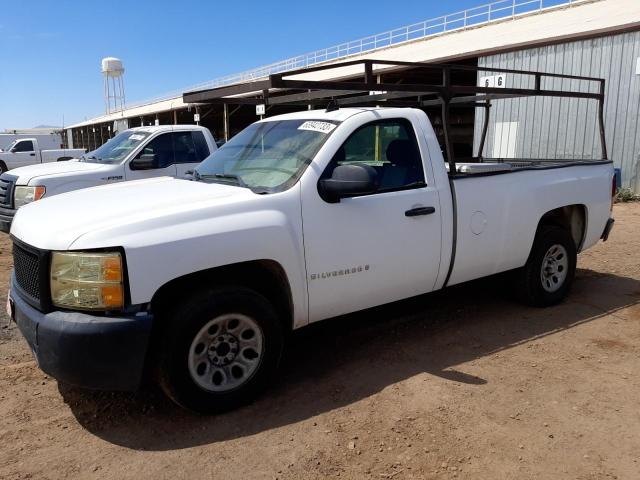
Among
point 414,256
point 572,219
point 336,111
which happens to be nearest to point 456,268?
point 414,256

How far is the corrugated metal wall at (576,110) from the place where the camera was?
13.0 metres

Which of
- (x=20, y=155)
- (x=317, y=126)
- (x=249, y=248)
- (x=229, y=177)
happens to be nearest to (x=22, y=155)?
(x=20, y=155)

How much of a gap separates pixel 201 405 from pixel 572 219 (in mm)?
4258

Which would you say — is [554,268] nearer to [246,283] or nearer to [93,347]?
[246,283]

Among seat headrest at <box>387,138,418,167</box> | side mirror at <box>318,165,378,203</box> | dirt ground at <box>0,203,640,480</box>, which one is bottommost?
dirt ground at <box>0,203,640,480</box>

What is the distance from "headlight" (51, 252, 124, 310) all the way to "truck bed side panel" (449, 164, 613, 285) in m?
2.65

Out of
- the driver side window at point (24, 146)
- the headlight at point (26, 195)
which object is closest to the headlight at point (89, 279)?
the headlight at point (26, 195)

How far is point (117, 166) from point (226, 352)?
577 centimetres

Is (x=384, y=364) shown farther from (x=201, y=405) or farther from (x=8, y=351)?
(x=8, y=351)

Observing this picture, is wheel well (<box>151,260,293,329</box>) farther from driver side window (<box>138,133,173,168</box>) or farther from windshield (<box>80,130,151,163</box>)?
windshield (<box>80,130,151,163</box>)

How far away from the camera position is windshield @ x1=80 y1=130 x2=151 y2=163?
8.64 meters

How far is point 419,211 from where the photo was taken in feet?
13.4

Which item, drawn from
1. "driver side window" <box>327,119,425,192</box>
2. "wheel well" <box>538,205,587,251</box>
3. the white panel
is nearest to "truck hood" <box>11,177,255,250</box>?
"driver side window" <box>327,119,425,192</box>

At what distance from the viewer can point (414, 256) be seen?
13.6 ft
